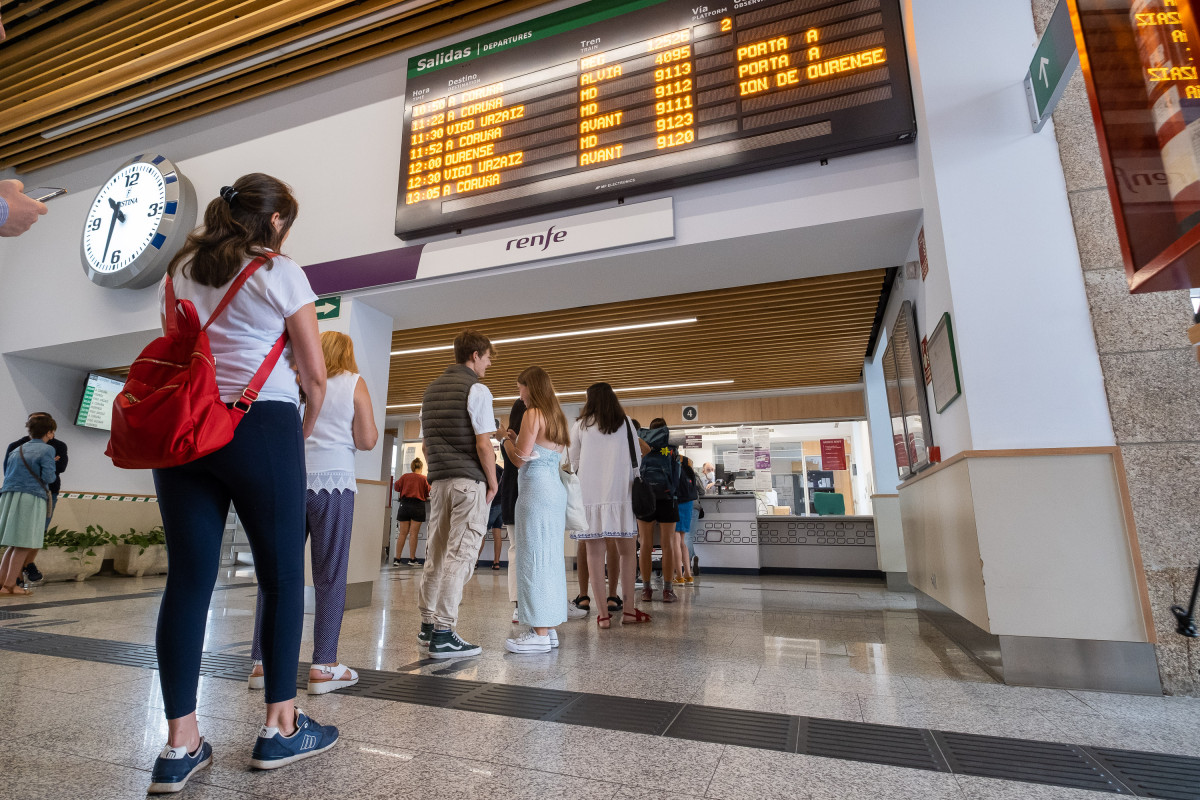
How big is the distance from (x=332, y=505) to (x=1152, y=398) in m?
3.33

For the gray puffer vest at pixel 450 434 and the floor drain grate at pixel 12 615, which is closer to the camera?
the gray puffer vest at pixel 450 434

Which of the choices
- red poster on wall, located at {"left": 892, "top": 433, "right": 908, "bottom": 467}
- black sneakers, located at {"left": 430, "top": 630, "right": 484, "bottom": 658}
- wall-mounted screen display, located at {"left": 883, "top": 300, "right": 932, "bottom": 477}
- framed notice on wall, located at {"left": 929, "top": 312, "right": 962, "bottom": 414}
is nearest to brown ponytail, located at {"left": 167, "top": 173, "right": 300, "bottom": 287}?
black sneakers, located at {"left": 430, "top": 630, "right": 484, "bottom": 658}

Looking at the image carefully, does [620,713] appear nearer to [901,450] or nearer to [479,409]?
[479,409]

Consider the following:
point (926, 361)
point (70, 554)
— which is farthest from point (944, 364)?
point (70, 554)

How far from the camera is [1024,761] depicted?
60.4 inches

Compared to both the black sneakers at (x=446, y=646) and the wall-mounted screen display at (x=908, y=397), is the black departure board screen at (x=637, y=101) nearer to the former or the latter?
the wall-mounted screen display at (x=908, y=397)

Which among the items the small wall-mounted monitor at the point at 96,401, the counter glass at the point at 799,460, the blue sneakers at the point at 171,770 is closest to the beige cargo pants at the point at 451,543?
the blue sneakers at the point at 171,770

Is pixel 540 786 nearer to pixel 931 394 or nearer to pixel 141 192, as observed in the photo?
pixel 931 394

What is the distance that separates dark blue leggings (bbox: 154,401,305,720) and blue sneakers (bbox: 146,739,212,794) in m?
0.08

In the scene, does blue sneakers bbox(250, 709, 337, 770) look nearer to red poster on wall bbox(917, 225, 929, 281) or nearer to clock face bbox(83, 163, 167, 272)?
red poster on wall bbox(917, 225, 929, 281)

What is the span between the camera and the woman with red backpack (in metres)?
1.36

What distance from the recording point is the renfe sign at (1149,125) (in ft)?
4.96

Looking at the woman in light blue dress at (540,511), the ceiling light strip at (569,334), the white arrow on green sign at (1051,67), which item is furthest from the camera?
the ceiling light strip at (569,334)

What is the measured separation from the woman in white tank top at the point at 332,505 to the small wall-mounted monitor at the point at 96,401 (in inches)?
265
